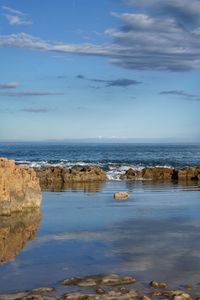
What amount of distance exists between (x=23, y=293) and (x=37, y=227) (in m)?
6.78

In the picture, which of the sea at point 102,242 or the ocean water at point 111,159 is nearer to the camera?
the sea at point 102,242

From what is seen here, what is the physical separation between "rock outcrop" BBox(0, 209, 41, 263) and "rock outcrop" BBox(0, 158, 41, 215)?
1.11 feet

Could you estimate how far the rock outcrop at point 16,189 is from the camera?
18.2 m

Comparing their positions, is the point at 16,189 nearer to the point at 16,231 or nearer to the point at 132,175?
the point at 16,231

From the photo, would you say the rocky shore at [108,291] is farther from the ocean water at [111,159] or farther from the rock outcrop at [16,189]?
the ocean water at [111,159]

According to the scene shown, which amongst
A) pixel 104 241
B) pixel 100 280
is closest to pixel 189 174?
pixel 104 241

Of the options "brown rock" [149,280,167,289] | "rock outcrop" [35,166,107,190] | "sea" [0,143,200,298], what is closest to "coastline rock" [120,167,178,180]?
"rock outcrop" [35,166,107,190]

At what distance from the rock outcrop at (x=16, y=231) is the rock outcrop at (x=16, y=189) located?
34 centimetres

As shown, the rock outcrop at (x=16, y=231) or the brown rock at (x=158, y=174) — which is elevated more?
the brown rock at (x=158, y=174)

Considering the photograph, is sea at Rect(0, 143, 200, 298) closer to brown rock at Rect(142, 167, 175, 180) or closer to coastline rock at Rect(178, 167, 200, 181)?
coastline rock at Rect(178, 167, 200, 181)

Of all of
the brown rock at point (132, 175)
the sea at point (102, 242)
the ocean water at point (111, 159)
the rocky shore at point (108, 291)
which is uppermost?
the ocean water at point (111, 159)

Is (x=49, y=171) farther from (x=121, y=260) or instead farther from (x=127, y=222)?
(x=121, y=260)

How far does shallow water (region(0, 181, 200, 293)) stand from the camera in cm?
1082

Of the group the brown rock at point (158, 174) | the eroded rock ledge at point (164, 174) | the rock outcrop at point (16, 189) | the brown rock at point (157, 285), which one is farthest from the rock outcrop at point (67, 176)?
the brown rock at point (157, 285)
